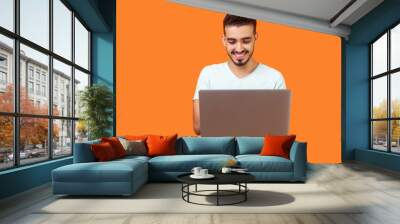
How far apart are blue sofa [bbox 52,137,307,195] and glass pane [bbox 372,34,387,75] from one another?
3.63 m

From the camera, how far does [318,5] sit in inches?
306

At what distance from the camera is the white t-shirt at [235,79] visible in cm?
852

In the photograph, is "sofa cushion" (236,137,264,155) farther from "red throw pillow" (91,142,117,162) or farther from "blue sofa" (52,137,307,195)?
"red throw pillow" (91,142,117,162)

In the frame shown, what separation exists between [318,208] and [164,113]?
503 cm

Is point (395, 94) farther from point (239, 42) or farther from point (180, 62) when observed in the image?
point (180, 62)

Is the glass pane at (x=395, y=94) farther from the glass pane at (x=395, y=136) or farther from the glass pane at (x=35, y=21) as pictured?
the glass pane at (x=35, y=21)

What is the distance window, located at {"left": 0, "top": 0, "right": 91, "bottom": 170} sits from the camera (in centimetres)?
498

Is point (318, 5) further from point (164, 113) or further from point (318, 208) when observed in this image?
point (318, 208)

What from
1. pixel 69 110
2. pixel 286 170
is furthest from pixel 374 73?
pixel 69 110

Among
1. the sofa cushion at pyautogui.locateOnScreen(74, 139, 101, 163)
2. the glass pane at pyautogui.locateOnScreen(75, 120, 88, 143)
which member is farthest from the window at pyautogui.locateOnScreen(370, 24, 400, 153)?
the glass pane at pyautogui.locateOnScreen(75, 120, 88, 143)

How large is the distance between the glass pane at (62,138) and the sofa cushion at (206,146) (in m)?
2.02

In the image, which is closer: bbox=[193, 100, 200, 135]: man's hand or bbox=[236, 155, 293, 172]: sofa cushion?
bbox=[236, 155, 293, 172]: sofa cushion

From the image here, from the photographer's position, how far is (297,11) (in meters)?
8.29

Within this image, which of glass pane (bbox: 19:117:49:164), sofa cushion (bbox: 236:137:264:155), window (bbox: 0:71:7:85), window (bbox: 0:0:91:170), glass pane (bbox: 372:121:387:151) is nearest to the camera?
window (bbox: 0:71:7:85)
